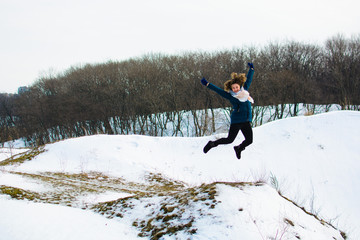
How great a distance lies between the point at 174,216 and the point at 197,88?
31.3 metres

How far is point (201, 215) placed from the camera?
4.70m

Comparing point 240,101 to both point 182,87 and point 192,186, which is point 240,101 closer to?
point 192,186

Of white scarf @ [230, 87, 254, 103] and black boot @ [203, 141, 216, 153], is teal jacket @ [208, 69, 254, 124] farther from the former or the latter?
black boot @ [203, 141, 216, 153]

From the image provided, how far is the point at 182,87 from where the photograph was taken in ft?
120

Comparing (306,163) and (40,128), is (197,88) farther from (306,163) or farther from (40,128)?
(40,128)

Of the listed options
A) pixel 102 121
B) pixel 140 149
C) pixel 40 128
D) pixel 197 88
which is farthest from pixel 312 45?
pixel 40 128

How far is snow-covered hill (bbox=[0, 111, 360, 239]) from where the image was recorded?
187 inches

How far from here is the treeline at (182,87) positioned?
33.0 meters

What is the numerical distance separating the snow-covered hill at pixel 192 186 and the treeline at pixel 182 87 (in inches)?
524

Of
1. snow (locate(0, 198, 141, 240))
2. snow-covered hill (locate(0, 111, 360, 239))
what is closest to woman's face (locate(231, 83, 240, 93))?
snow-covered hill (locate(0, 111, 360, 239))

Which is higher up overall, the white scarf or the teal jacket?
the white scarf

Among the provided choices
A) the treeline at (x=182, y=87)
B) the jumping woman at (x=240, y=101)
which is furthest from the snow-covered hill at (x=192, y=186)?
the treeline at (x=182, y=87)

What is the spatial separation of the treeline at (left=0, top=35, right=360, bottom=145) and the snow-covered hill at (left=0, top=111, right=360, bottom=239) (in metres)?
13.3

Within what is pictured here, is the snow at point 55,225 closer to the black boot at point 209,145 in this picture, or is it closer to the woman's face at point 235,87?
the black boot at point 209,145
